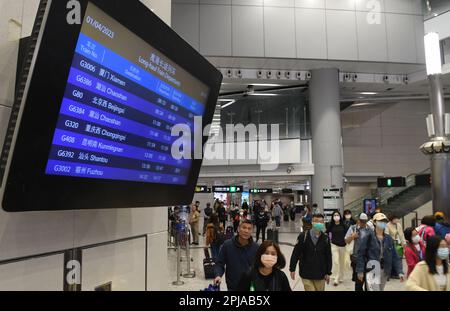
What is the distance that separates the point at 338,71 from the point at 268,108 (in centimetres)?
565

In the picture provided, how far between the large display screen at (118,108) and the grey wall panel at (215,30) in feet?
42.8

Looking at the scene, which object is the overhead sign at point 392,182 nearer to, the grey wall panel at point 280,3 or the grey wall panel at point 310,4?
the grey wall panel at point 310,4

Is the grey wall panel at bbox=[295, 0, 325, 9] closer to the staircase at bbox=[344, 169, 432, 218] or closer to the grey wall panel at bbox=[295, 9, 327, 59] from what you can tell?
the grey wall panel at bbox=[295, 9, 327, 59]

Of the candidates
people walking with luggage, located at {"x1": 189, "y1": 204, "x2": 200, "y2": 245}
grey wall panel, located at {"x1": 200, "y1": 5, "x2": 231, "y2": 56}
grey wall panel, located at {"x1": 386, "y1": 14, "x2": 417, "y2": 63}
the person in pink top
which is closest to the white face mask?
the person in pink top

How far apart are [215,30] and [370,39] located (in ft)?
21.1

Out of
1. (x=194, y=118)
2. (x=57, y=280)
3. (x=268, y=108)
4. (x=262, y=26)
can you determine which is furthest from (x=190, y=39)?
(x=57, y=280)

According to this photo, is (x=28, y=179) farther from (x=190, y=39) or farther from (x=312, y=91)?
(x=312, y=91)

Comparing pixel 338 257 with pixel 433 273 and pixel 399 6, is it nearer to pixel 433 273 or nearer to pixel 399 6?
pixel 433 273

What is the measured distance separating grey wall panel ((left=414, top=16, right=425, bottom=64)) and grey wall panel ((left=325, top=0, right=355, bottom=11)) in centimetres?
290

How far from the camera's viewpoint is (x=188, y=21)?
50.5 ft

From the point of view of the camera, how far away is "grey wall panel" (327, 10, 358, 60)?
15.9 m

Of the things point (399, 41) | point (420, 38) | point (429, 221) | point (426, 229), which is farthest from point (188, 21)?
point (426, 229)

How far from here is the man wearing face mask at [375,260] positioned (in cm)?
627
